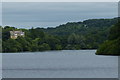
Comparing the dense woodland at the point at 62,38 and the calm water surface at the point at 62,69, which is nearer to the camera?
the calm water surface at the point at 62,69

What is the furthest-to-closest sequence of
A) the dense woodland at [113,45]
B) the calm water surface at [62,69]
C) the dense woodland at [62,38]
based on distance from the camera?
the dense woodland at [62,38] → the dense woodland at [113,45] → the calm water surface at [62,69]

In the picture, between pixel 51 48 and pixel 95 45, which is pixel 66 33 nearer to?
pixel 51 48

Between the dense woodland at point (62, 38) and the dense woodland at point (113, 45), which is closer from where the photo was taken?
the dense woodland at point (113, 45)

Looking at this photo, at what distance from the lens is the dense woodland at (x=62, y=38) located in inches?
6097

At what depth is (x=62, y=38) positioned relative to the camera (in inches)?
7042

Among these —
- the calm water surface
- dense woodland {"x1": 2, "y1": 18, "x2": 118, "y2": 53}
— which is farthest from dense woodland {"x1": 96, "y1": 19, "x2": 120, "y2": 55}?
dense woodland {"x1": 2, "y1": 18, "x2": 118, "y2": 53}

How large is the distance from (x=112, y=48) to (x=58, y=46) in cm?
8474

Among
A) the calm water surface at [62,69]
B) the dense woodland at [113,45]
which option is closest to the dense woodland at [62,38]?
the dense woodland at [113,45]

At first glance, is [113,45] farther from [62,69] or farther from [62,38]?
[62,38]

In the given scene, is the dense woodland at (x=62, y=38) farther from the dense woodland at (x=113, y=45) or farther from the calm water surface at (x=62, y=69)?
the calm water surface at (x=62, y=69)

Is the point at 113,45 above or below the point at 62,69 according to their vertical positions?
above

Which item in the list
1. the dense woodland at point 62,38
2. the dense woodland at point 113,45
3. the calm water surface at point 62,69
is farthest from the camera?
the dense woodland at point 62,38

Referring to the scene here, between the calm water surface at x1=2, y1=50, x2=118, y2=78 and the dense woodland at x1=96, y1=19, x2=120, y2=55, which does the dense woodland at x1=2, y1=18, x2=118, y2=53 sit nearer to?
the dense woodland at x1=96, y1=19, x2=120, y2=55

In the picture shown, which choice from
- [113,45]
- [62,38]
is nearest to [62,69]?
[113,45]
